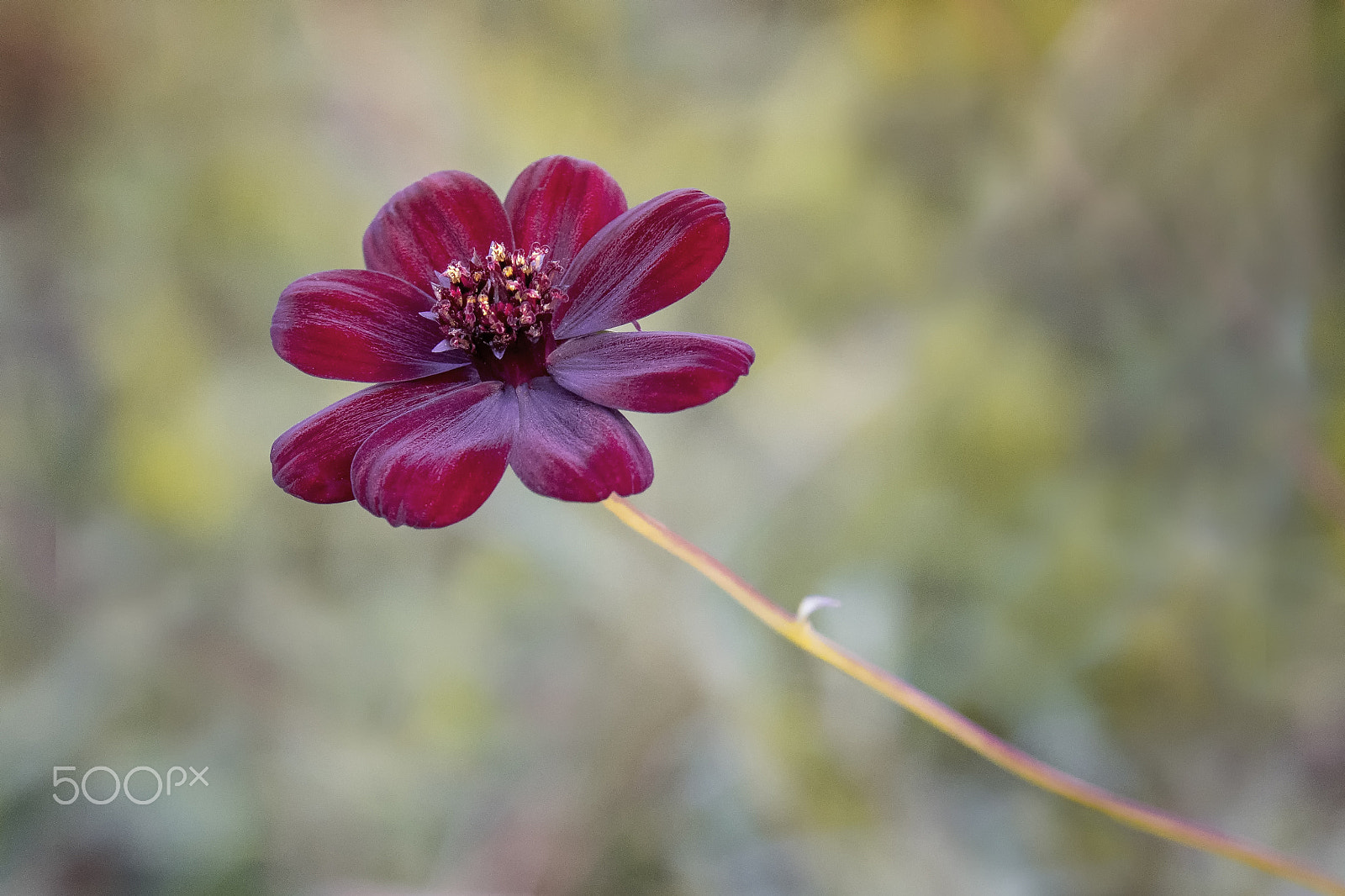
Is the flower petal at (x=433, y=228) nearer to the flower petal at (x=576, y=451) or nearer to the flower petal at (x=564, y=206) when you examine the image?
the flower petal at (x=564, y=206)

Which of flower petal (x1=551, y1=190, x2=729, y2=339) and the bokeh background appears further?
the bokeh background

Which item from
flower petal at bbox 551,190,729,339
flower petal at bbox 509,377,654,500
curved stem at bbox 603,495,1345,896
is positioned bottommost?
curved stem at bbox 603,495,1345,896

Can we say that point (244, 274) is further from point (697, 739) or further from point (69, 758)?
point (697, 739)

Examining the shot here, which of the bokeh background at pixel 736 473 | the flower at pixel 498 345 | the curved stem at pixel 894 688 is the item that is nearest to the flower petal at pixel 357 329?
the flower at pixel 498 345

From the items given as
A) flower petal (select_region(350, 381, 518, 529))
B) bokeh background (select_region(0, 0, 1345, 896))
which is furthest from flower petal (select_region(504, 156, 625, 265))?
bokeh background (select_region(0, 0, 1345, 896))

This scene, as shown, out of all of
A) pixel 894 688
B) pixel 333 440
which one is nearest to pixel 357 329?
pixel 333 440

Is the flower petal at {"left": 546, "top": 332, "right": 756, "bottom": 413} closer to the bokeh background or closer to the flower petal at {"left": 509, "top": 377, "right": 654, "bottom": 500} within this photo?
the flower petal at {"left": 509, "top": 377, "right": 654, "bottom": 500}

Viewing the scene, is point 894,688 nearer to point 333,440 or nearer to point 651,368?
point 651,368
